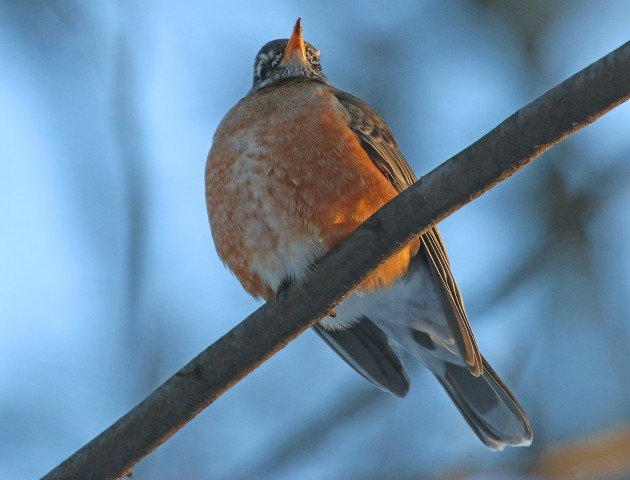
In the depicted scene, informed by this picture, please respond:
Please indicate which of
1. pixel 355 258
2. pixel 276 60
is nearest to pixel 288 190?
pixel 355 258

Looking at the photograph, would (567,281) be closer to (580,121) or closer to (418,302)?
(418,302)

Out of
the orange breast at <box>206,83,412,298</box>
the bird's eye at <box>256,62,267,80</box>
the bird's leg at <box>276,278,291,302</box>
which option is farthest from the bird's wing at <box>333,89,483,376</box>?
the bird's eye at <box>256,62,267,80</box>

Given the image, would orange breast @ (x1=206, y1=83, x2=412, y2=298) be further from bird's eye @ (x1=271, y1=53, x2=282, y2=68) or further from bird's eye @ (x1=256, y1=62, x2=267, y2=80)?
bird's eye @ (x1=256, y1=62, x2=267, y2=80)

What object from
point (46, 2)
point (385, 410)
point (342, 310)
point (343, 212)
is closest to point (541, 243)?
point (385, 410)

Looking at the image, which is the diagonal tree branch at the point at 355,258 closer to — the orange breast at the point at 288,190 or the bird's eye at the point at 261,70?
the orange breast at the point at 288,190

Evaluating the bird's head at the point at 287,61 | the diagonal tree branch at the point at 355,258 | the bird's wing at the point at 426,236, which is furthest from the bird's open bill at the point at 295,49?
the diagonal tree branch at the point at 355,258

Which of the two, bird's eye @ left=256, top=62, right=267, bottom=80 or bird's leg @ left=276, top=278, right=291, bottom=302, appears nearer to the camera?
bird's leg @ left=276, top=278, right=291, bottom=302

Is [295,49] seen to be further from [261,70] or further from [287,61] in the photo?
[261,70]
